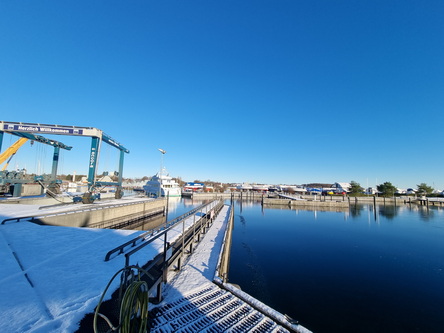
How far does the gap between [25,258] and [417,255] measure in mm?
22648

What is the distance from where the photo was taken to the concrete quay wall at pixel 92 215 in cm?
1242

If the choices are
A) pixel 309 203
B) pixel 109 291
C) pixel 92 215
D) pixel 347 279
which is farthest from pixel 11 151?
pixel 309 203

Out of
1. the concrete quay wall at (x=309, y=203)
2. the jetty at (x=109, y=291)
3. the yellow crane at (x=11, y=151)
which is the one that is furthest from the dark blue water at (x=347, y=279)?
the yellow crane at (x=11, y=151)

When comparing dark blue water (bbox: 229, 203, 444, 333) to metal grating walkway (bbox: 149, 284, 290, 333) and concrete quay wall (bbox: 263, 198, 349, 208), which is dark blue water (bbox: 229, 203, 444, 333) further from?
concrete quay wall (bbox: 263, 198, 349, 208)

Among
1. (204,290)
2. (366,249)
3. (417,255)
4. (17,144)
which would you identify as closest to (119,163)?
(17,144)

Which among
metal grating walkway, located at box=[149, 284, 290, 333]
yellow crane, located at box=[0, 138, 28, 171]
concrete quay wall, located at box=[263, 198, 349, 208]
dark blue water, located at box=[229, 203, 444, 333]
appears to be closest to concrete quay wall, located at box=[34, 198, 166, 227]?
dark blue water, located at box=[229, 203, 444, 333]

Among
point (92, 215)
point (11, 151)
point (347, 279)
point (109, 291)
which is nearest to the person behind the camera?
point (109, 291)

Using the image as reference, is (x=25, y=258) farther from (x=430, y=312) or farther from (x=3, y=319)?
(x=430, y=312)

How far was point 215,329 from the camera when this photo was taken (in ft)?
12.4

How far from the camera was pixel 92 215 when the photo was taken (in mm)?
15828

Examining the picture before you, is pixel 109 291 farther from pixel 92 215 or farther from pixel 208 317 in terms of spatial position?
pixel 92 215

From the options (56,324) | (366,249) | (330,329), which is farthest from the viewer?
(366,249)

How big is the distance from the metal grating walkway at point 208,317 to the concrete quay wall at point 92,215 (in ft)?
39.8

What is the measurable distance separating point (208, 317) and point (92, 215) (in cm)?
1575
